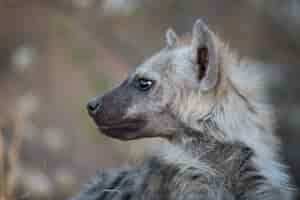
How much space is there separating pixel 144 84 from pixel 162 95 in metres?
0.12

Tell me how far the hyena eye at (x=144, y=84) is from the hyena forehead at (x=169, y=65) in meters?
0.03

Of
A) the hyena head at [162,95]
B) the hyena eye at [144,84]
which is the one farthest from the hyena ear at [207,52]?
the hyena eye at [144,84]

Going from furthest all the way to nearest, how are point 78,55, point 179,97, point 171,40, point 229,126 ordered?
point 78,55 → point 171,40 → point 179,97 → point 229,126

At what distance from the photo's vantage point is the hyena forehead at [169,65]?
12.1 feet

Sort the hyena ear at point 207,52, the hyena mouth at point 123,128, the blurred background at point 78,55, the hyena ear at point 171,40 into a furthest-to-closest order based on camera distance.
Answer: the blurred background at point 78,55, the hyena ear at point 171,40, the hyena mouth at point 123,128, the hyena ear at point 207,52

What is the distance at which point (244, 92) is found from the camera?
3617 mm

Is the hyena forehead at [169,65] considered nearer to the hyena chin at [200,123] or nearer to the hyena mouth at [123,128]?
the hyena chin at [200,123]

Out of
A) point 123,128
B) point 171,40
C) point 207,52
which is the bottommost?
point 123,128

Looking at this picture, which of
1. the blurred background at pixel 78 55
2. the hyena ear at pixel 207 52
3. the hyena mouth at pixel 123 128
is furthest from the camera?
the blurred background at pixel 78 55

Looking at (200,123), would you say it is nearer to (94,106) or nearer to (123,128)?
(123,128)

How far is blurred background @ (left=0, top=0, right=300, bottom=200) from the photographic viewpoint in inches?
231

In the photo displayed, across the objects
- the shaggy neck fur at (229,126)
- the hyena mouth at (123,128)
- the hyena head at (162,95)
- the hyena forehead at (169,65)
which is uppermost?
the hyena forehead at (169,65)

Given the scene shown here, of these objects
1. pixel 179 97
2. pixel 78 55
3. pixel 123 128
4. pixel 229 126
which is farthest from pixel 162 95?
pixel 78 55

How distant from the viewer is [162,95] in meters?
3.66
